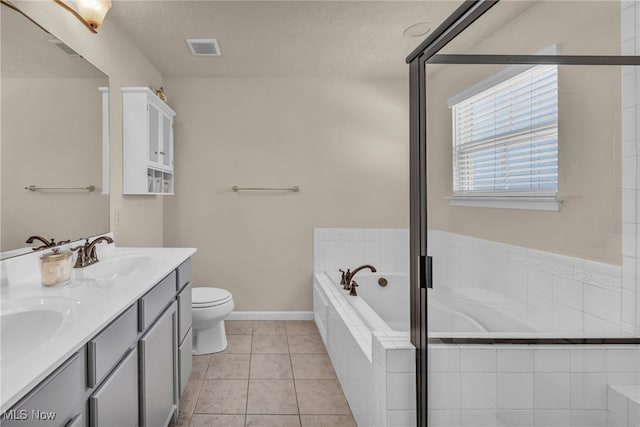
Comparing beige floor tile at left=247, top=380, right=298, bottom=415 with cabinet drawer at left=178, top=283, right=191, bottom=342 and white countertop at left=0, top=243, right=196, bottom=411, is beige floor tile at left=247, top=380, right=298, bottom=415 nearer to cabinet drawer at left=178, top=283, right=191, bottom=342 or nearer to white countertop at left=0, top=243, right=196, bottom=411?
cabinet drawer at left=178, top=283, right=191, bottom=342

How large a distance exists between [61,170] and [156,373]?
1.04 metres

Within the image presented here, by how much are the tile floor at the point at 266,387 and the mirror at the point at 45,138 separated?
117 cm

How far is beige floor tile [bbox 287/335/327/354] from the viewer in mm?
2801

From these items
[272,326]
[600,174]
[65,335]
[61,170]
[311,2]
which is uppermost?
[311,2]

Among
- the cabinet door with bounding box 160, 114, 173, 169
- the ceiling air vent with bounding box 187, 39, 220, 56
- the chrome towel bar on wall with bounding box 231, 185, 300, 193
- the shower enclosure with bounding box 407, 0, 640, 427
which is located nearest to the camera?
the shower enclosure with bounding box 407, 0, 640, 427

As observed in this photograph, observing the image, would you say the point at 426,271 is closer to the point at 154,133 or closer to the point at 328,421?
the point at 328,421

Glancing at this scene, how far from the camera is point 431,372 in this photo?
1304 mm

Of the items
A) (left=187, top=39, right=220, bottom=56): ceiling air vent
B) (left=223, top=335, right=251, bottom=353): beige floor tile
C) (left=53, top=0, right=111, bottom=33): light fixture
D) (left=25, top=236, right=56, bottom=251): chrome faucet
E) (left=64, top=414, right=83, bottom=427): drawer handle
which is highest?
(left=187, top=39, right=220, bottom=56): ceiling air vent

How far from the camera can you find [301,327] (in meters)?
3.31

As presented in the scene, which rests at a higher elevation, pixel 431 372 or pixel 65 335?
pixel 65 335

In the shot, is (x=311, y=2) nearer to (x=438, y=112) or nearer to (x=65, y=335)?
(x=438, y=112)

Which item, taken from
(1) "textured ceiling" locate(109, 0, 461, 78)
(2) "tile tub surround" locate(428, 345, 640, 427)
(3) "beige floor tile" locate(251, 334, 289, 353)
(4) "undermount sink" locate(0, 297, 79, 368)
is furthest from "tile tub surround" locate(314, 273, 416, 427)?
(1) "textured ceiling" locate(109, 0, 461, 78)

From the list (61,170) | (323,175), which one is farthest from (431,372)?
(323,175)

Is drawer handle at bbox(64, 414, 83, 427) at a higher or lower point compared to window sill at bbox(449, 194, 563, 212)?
lower
